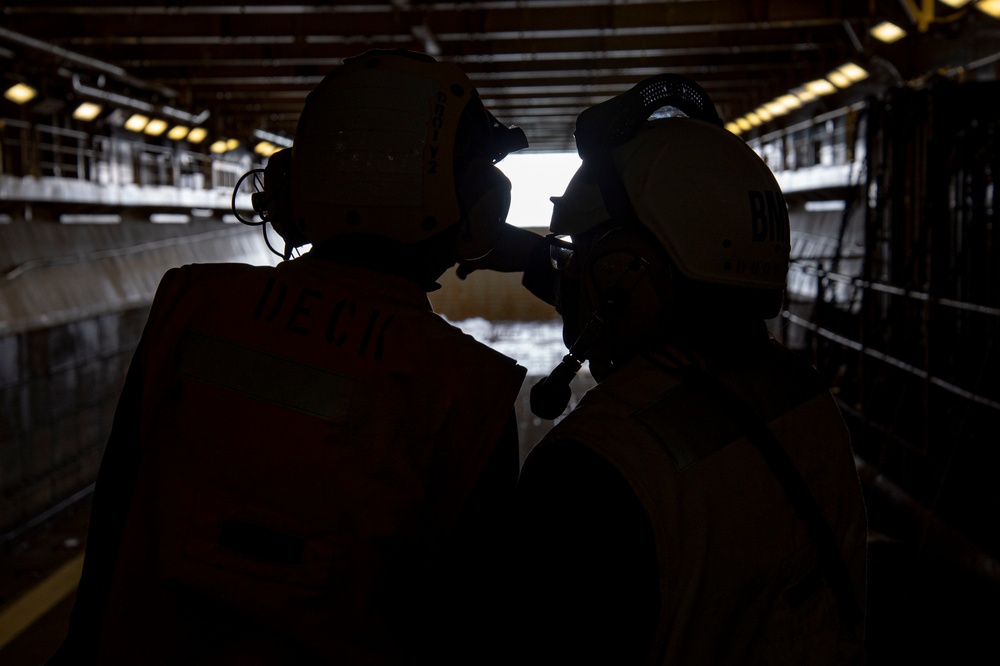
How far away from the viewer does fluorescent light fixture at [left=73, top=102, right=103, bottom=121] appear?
15.3 metres

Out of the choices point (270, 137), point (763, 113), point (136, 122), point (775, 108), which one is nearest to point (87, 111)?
point (136, 122)

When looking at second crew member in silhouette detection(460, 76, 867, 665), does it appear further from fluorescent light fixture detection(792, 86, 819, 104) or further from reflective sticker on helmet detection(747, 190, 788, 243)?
fluorescent light fixture detection(792, 86, 819, 104)

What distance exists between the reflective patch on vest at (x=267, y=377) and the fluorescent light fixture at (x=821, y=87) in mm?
15332

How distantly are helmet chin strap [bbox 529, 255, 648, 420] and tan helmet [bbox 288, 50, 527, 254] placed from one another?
0.41 metres

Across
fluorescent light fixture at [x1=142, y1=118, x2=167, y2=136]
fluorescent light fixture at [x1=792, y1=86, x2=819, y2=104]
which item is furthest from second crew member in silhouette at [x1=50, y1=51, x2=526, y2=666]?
fluorescent light fixture at [x1=142, y1=118, x2=167, y2=136]

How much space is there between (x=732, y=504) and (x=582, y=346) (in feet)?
1.38

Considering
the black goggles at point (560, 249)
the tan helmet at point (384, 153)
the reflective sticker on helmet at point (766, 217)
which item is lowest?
the black goggles at point (560, 249)

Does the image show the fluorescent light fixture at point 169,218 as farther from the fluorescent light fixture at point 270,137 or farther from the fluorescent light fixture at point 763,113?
the fluorescent light fixture at point 763,113

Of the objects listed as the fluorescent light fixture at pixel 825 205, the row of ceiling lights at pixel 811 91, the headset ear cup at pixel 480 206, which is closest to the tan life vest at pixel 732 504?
the headset ear cup at pixel 480 206

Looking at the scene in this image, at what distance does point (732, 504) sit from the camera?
57.1 inches

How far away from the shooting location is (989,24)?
30.0ft

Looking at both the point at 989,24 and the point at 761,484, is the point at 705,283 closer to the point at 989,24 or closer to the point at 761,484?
the point at 761,484

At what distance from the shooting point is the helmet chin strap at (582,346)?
1598 millimetres

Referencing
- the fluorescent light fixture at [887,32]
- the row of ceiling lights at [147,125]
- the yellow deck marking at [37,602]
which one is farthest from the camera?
the row of ceiling lights at [147,125]
